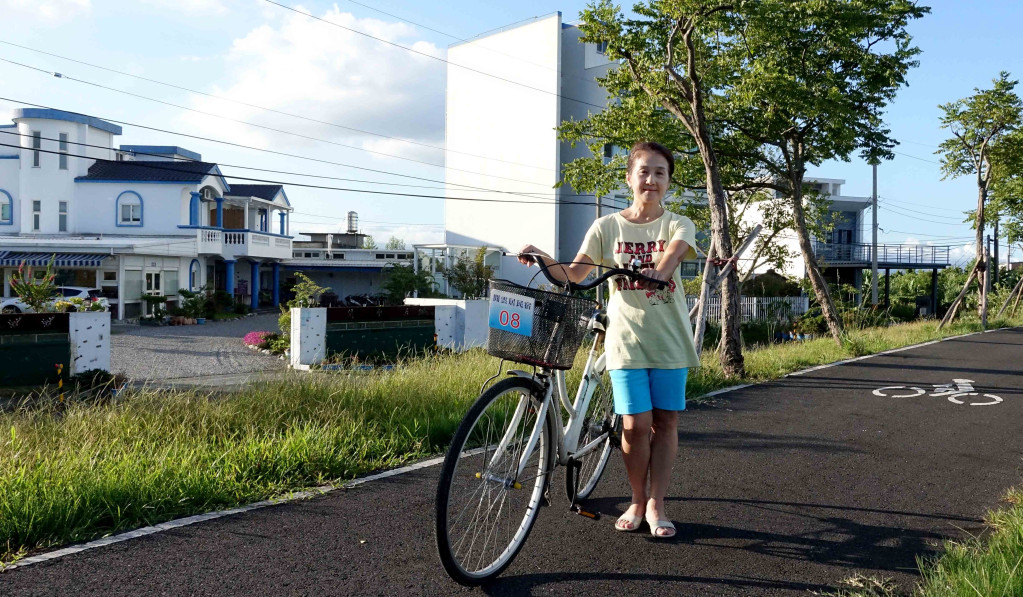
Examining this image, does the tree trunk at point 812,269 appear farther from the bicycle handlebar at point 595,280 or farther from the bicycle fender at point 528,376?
the bicycle fender at point 528,376

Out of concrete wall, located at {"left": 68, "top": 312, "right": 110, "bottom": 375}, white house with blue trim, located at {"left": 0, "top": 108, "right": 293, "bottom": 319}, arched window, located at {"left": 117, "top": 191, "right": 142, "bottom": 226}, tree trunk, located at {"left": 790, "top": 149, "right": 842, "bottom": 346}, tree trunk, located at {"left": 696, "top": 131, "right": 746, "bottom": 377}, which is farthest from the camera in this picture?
arched window, located at {"left": 117, "top": 191, "right": 142, "bottom": 226}

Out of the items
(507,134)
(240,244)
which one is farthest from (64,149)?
(507,134)

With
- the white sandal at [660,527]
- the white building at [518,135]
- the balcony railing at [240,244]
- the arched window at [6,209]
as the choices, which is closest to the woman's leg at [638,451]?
the white sandal at [660,527]

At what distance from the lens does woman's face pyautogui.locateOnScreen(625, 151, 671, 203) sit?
13.5ft

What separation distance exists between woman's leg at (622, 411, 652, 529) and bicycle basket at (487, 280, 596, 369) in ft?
2.22

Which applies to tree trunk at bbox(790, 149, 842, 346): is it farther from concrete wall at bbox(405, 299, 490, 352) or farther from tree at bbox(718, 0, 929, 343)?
concrete wall at bbox(405, 299, 490, 352)

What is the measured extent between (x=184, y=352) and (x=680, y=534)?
20212 mm

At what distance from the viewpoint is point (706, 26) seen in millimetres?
13195

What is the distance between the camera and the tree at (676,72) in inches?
458

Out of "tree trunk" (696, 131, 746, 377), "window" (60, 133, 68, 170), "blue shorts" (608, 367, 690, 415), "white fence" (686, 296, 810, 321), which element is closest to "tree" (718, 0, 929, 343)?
"tree trunk" (696, 131, 746, 377)

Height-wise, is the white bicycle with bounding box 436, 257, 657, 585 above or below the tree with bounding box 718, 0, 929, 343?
below

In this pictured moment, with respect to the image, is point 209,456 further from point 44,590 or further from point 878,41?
point 878,41

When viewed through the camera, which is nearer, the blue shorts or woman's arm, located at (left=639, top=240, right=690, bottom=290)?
woman's arm, located at (left=639, top=240, right=690, bottom=290)

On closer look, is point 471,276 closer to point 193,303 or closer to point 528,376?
point 193,303
